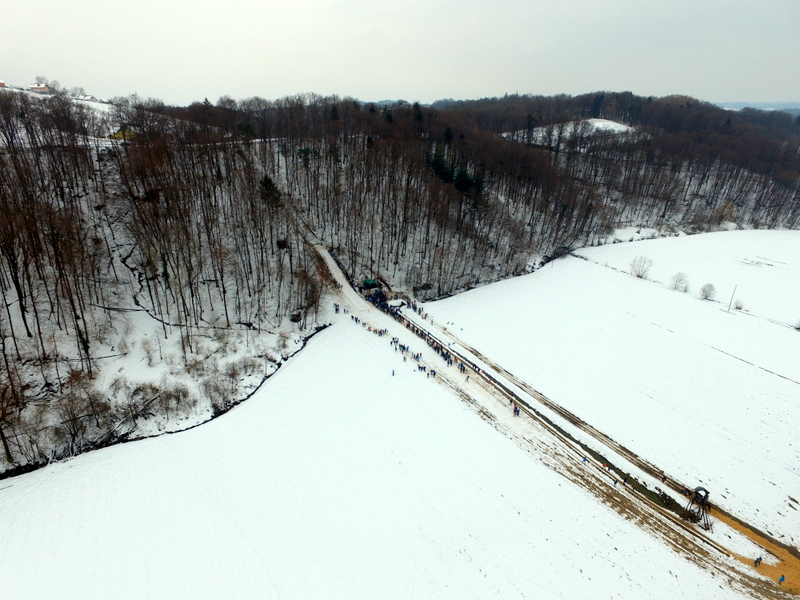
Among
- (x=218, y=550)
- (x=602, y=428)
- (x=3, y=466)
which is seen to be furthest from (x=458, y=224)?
(x=3, y=466)

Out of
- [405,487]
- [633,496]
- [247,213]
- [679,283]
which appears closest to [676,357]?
[633,496]

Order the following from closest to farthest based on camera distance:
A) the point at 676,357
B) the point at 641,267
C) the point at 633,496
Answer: the point at 633,496, the point at 676,357, the point at 641,267

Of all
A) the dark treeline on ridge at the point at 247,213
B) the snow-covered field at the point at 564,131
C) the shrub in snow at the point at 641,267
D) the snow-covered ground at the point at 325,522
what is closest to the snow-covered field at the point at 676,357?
the shrub in snow at the point at 641,267

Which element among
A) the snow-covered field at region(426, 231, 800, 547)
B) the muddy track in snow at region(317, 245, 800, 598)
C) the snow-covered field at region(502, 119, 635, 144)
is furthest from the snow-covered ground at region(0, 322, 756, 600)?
the snow-covered field at region(502, 119, 635, 144)

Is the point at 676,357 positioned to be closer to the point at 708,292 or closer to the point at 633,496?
the point at 708,292

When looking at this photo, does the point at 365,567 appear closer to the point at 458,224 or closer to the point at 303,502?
the point at 303,502

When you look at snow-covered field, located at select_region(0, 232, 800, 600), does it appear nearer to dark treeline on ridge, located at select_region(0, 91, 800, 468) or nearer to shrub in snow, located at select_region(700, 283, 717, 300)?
dark treeline on ridge, located at select_region(0, 91, 800, 468)
